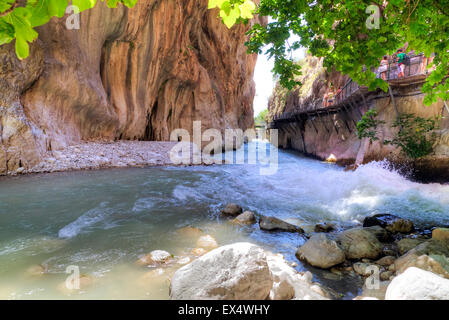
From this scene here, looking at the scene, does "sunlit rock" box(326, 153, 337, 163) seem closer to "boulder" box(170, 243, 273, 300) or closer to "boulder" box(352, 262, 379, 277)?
"boulder" box(352, 262, 379, 277)

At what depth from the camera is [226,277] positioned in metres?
2.36

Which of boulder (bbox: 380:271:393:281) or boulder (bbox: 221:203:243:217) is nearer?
boulder (bbox: 380:271:393:281)

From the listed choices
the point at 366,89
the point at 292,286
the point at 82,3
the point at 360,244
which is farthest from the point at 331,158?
the point at 82,3

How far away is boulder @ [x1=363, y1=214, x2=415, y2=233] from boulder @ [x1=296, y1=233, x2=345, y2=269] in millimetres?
2039

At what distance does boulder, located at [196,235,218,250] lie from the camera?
3.85m

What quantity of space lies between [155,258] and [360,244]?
3172mm

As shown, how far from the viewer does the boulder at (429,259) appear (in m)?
2.78

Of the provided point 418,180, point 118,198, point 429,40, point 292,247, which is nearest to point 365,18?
point 429,40

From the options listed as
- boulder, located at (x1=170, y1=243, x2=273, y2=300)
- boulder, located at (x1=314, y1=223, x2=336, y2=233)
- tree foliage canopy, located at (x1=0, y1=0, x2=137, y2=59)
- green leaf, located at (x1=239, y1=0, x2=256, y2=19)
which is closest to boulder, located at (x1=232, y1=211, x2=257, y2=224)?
boulder, located at (x1=314, y1=223, x2=336, y2=233)

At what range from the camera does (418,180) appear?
980cm

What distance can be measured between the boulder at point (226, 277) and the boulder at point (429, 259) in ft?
6.21

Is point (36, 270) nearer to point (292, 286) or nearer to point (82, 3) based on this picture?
point (292, 286)

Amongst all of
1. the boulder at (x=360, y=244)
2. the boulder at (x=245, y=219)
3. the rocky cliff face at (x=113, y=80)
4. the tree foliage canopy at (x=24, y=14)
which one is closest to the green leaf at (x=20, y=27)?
the tree foliage canopy at (x=24, y=14)
